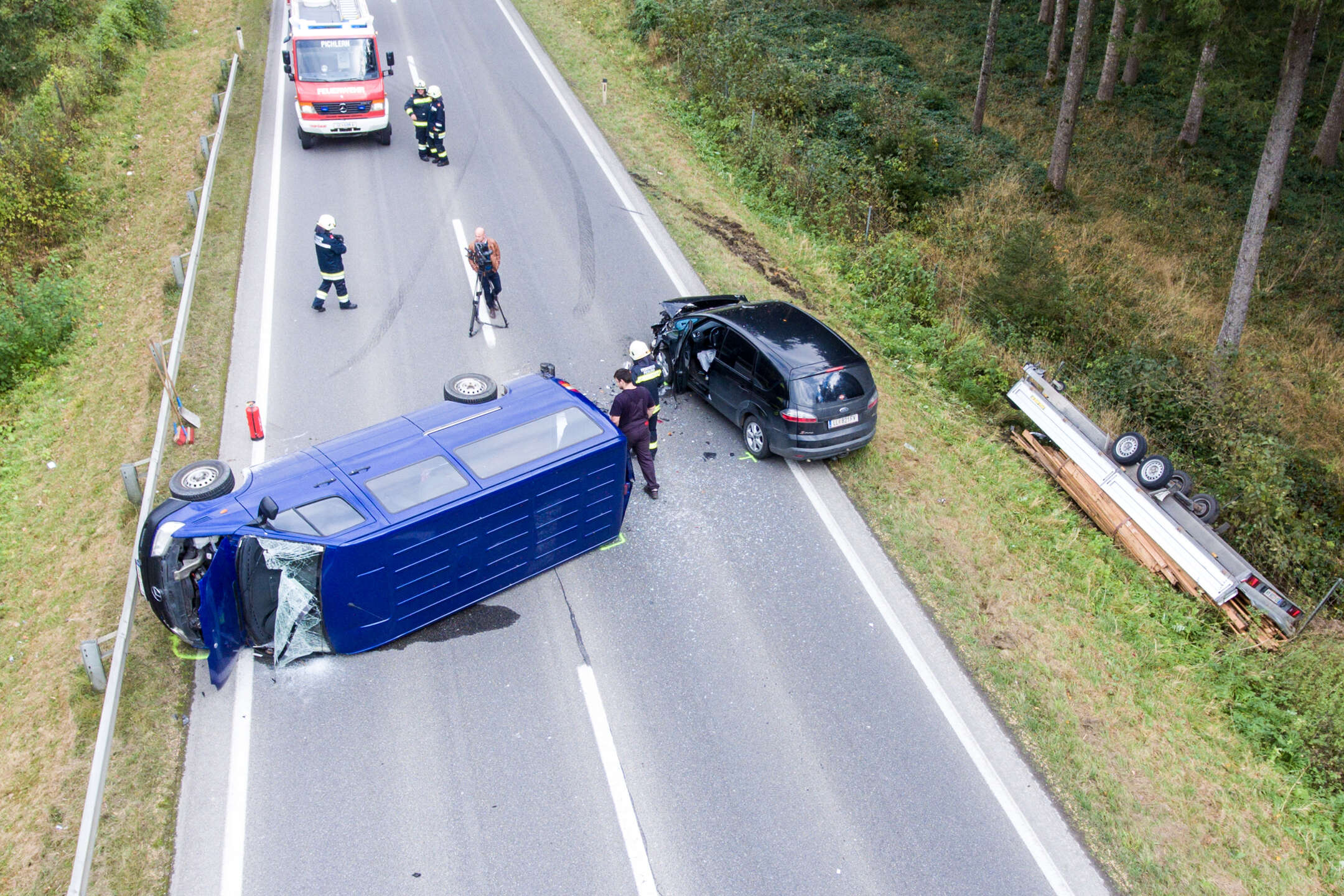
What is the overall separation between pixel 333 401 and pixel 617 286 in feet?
16.7

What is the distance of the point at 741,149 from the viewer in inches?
766

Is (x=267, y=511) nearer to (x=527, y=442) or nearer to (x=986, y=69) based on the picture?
(x=527, y=442)

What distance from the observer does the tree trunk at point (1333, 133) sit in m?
24.1

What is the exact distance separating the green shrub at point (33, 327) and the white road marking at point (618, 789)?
33.1 ft

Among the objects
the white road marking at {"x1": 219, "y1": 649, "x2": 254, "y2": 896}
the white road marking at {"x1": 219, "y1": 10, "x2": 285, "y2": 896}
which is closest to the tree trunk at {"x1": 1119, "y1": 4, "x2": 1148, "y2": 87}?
the white road marking at {"x1": 219, "y1": 10, "x2": 285, "y2": 896}

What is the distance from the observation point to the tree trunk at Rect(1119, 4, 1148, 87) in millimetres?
16484

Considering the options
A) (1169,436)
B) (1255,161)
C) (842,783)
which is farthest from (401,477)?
(1255,161)

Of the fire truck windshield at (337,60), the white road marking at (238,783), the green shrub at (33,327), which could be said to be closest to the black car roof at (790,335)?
the white road marking at (238,783)

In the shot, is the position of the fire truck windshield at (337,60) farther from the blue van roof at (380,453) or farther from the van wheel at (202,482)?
the van wheel at (202,482)

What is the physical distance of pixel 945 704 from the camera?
321 inches

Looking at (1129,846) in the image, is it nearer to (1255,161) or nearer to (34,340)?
(34,340)

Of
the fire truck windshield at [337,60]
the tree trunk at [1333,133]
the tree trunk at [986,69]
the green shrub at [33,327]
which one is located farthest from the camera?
the tree trunk at [1333,133]

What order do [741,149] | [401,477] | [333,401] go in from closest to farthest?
[401,477], [333,401], [741,149]

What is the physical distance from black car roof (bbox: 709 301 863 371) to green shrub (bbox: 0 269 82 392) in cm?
975
